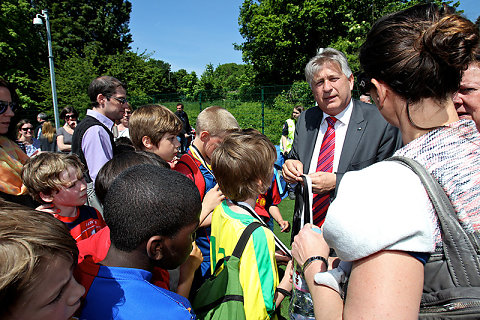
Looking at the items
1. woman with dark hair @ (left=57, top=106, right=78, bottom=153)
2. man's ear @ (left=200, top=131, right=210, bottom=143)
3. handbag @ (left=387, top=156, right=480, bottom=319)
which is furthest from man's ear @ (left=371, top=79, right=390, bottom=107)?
woman with dark hair @ (left=57, top=106, right=78, bottom=153)

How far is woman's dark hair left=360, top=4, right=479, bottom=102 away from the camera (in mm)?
978

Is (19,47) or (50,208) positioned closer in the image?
(50,208)

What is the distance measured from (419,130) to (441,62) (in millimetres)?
230

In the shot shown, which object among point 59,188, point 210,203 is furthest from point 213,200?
point 59,188

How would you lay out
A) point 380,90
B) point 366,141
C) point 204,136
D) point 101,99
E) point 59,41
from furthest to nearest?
point 59,41, point 101,99, point 204,136, point 366,141, point 380,90

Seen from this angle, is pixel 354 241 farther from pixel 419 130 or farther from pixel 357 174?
pixel 419 130

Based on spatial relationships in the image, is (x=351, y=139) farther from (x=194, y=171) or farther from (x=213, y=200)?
(x=194, y=171)

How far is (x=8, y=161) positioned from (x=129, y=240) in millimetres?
1901

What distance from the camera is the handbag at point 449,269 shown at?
0.85 meters

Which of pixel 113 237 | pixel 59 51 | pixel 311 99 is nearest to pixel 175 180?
pixel 113 237

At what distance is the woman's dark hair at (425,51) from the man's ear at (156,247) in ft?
3.67

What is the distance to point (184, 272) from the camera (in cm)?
179

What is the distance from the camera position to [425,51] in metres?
0.99

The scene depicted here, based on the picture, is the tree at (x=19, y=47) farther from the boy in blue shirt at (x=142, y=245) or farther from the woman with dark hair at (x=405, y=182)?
the woman with dark hair at (x=405, y=182)
